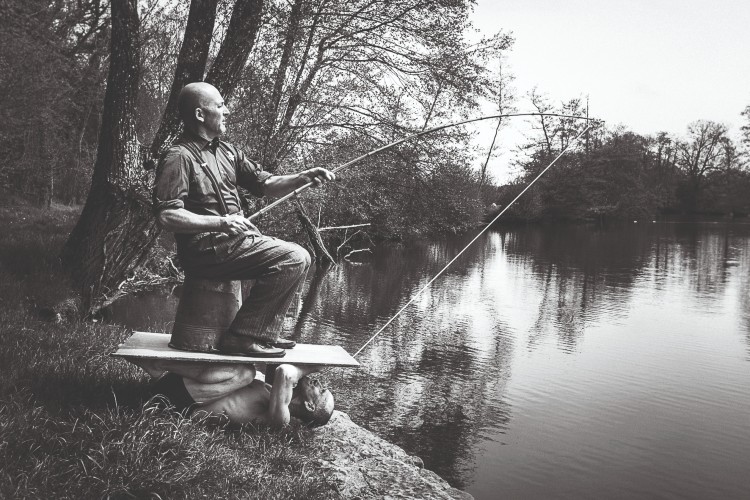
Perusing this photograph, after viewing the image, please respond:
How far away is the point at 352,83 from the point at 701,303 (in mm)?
11539

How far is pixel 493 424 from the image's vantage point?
8.95 meters

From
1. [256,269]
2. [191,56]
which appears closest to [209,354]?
[256,269]

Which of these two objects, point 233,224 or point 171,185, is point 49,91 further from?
point 233,224

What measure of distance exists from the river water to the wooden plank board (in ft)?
8.77

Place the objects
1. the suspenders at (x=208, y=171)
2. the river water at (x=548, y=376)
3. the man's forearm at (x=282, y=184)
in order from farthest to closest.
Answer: the river water at (x=548, y=376) → the man's forearm at (x=282, y=184) → the suspenders at (x=208, y=171)

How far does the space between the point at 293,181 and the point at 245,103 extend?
10175 mm

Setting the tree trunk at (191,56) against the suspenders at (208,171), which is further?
the tree trunk at (191,56)

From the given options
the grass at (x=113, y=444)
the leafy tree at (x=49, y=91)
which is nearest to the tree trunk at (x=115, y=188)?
the grass at (x=113, y=444)

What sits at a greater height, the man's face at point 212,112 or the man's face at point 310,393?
A: the man's face at point 212,112

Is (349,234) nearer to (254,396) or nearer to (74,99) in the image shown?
(74,99)

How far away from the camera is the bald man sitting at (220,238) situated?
489 centimetres

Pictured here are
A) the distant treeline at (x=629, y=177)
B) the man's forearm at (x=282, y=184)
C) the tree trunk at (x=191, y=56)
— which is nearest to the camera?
the man's forearm at (x=282, y=184)

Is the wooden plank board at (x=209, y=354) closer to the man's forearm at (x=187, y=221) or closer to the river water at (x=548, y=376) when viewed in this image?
the man's forearm at (x=187, y=221)

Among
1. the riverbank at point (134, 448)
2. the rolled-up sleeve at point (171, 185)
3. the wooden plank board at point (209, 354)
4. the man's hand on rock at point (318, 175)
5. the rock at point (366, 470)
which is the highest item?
the man's hand on rock at point (318, 175)
